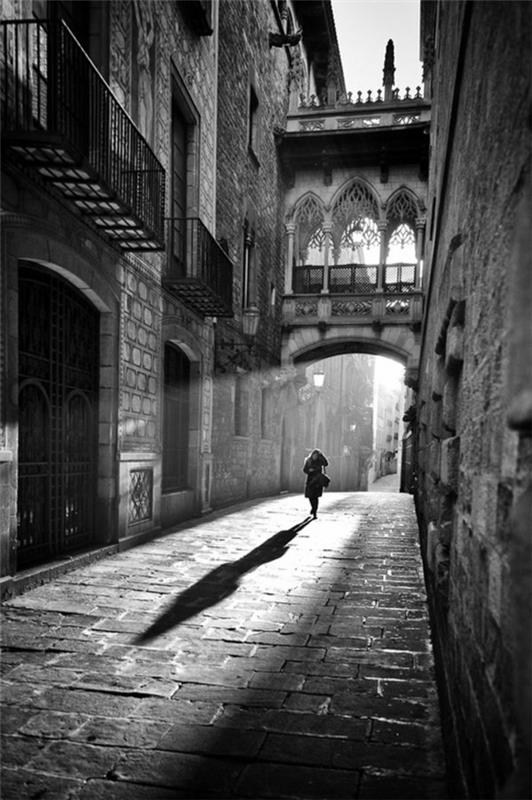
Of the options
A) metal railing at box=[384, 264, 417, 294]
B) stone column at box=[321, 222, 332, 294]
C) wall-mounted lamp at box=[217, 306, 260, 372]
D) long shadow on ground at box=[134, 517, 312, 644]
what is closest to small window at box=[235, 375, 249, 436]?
wall-mounted lamp at box=[217, 306, 260, 372]

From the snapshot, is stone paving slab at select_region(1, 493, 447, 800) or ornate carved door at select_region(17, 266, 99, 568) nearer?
stone paving slab at select_region(1, 493, 447, 800)

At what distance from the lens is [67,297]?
20.7 feet

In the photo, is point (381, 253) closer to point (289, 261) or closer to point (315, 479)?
point (289, 261)

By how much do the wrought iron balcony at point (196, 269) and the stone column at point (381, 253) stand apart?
793 cm

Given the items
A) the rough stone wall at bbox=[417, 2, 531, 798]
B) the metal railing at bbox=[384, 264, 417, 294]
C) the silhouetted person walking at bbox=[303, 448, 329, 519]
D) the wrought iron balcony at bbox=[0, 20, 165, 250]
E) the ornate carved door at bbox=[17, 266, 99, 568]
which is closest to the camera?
the rough stone wall at bbox=[417, 2, 531, 798]

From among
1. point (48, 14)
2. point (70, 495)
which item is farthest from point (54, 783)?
point (48, 14)

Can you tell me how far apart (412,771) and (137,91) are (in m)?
8.11

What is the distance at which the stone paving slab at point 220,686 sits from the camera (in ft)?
7.57

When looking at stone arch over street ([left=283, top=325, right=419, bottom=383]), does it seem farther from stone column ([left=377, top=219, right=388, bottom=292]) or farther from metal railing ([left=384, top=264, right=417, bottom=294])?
stone column ([left=377, top=219, right=388, bottom=292])

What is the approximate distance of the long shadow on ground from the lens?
417cm

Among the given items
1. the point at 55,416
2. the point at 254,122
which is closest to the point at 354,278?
the point at 254,122

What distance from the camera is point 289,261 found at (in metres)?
18.2

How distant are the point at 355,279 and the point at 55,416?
1349cm

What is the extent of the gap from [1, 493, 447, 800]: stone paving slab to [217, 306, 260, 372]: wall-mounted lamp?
21.2ft
